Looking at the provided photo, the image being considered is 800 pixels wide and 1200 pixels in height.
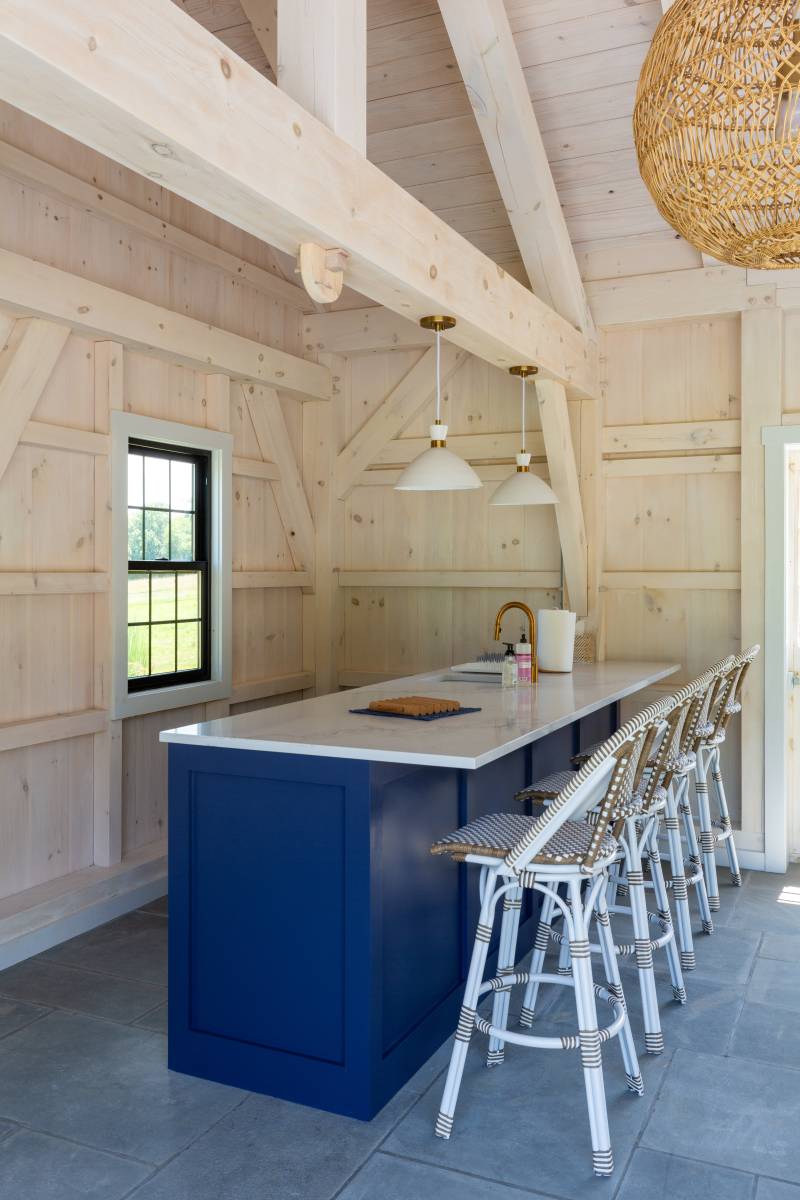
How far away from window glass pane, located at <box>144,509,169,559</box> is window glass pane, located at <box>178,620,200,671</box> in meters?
0.41

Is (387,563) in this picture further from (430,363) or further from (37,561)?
(37,561)

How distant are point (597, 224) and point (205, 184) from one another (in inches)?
133

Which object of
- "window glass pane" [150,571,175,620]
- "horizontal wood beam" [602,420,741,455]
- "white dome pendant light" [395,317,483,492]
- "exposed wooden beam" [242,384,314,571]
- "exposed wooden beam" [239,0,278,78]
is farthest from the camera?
"exposed wooden beam" [242,384,314,571]

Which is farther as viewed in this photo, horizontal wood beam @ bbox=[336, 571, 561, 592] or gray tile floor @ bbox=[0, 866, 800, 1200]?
horizontal wood beam @ bbox=[336, 571, 561, 592]

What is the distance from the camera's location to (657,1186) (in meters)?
2.43

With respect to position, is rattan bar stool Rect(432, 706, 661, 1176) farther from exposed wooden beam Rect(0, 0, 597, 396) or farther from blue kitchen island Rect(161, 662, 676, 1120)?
exposed wooden beam Rect(0, 0, 597, 396)

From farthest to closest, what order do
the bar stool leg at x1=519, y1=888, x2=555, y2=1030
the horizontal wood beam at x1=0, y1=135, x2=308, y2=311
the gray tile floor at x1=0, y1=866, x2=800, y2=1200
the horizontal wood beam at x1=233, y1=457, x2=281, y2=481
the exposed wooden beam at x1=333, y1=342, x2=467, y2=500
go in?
the exposed wooden beam at x1=333, y1=342, x2=467, y2=500, the horizontal wood beam at x1=233, y1=457, x2=281, y2=481, the horizontal wood beam at x1=0, y1=135, x2=308, y2=311, the bar stool leg at x1=519, y1=888, x2=555, y2=1030, the gray tile floor at x1=0, y1=866, x2=800, y2=1200

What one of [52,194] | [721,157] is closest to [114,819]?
[52,194]

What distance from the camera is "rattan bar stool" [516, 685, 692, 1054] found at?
3.06m

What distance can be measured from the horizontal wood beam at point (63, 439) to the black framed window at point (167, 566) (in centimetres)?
24

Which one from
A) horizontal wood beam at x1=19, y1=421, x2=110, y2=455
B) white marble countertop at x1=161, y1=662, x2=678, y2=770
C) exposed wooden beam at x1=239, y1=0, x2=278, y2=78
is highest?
exposed wooden beam at x1=239, y1=0, x2=278, y2=78

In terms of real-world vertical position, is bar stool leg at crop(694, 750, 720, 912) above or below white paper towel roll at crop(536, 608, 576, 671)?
below

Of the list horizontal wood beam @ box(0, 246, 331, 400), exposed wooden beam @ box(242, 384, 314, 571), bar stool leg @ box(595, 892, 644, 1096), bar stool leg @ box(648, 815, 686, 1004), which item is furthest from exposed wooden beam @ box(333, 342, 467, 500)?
bar stool leg @ box(595, 892, 644, 1096)

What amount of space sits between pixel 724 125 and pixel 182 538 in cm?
347
